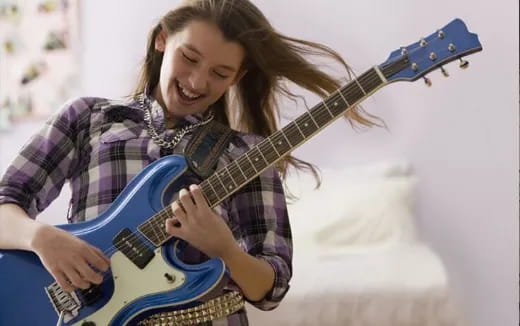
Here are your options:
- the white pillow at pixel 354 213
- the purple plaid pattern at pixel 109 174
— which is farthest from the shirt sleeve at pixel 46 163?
the white pillow at pixel 354 213

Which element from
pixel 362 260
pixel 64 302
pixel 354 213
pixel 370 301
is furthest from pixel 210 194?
pixel 354 213

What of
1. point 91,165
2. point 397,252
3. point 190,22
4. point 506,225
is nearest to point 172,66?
point 190,22

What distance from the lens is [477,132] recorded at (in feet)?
6.73

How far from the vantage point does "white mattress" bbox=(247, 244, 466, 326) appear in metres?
1.41

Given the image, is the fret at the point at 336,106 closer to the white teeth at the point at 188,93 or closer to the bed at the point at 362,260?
the white teeth at the point at 188,93

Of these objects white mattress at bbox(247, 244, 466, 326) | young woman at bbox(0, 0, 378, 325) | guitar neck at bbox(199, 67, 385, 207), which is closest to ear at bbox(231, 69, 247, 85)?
young woman at bbox(0, 0, 378, 325)

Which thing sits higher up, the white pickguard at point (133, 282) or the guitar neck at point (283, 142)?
the guitar neck at point (283, 142)

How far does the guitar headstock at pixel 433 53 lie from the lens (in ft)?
3.05

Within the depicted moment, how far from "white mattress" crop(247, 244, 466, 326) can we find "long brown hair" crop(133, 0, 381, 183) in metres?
0.36

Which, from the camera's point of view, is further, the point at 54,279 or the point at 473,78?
the point at 473,78

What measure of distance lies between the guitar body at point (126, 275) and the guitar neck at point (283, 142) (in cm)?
4

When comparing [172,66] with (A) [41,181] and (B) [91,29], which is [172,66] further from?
(B) [91,29]

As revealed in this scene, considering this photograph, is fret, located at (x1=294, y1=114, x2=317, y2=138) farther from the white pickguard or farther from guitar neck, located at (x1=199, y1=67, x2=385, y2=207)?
the white pickguard

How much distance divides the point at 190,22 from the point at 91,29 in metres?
1.46
